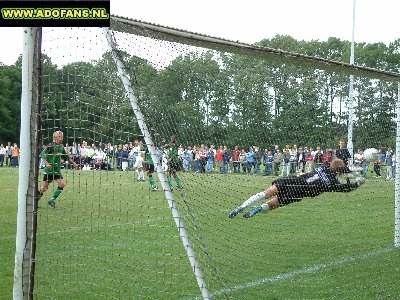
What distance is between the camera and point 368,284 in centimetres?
716

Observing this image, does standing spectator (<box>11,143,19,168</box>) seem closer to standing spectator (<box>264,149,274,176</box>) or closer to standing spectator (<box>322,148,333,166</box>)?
standing spectator (<box>322,148,333,166</box>)

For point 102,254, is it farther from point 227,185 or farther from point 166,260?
point 227,185

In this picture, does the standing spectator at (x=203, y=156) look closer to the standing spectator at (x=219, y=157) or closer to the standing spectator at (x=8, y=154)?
the standing spectator at (x=219, y=157)

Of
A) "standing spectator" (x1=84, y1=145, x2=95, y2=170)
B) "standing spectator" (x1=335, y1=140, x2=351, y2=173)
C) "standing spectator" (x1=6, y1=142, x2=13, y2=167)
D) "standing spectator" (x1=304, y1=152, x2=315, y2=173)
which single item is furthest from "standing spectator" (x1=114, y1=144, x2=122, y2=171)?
"standing spectator" (x1=6, y1=142, x2=13, y2=167)

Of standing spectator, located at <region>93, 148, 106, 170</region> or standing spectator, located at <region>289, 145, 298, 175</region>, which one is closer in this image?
standing spectator, located at <region>93, 148, 106, 170</region>

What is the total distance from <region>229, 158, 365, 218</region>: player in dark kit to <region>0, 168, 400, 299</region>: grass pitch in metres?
0.20

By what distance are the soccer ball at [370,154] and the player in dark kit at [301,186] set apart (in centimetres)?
70

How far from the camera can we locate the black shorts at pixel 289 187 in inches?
372

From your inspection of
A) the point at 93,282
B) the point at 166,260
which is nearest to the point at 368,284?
the point at 166,260

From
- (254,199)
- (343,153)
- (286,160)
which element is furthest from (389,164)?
(254,199)

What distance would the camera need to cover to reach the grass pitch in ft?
21.5

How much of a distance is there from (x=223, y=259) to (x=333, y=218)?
225 inches

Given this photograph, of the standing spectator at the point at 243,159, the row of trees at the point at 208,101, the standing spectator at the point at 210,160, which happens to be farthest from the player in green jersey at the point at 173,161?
the standing spectator at the point at 243,159

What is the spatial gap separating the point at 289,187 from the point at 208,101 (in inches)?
149
